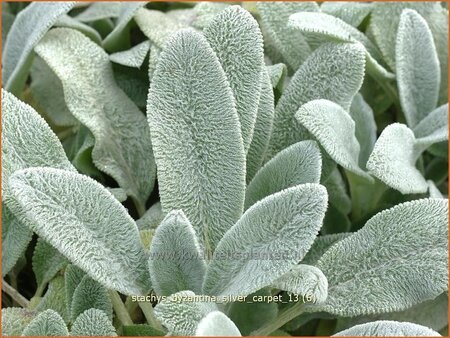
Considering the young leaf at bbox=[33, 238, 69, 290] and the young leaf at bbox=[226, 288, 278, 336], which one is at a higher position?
the young leaf at bbox=[33, 238, 69, 290]

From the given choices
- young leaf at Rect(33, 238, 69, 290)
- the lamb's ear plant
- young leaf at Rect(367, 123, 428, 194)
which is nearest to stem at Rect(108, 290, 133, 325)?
the lamb's ear plant

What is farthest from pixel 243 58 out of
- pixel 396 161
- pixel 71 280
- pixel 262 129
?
pixel 71 280

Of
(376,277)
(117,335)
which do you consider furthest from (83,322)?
(376,277)

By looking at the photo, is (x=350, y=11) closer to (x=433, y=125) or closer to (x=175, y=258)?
(x=433, y=125)

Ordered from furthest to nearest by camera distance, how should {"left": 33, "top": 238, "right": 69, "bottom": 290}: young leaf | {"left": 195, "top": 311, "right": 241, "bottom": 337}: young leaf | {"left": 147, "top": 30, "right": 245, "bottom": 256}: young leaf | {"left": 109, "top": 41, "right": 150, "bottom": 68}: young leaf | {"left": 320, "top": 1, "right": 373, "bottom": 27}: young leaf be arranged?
{"left": 320, "top": 1, "right": 373, "bottom": 27}: young leaf < {"left": 109, "top": 41, "right": 150, "bottom": 68}: young leaf < {"left": 33, "top": 238, "right": 69, "bottom": 290}: young leaf < {"left": 147, "top": 30, "right": 245, "bottom": 256}: young leaf < {"left": 195, "top": 311, "right": 241, "bottom": 337}: young leaf

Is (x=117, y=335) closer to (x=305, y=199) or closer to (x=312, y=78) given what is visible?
(x=305, y=199)

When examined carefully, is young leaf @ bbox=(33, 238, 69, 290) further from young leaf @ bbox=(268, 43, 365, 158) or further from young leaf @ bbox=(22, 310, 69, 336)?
young leaf @ bbox=(268, 43, 365, 158)

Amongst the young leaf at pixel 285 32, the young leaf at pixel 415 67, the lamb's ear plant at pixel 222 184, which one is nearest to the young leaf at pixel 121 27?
the lamb's ear plant at pixel 222 184
